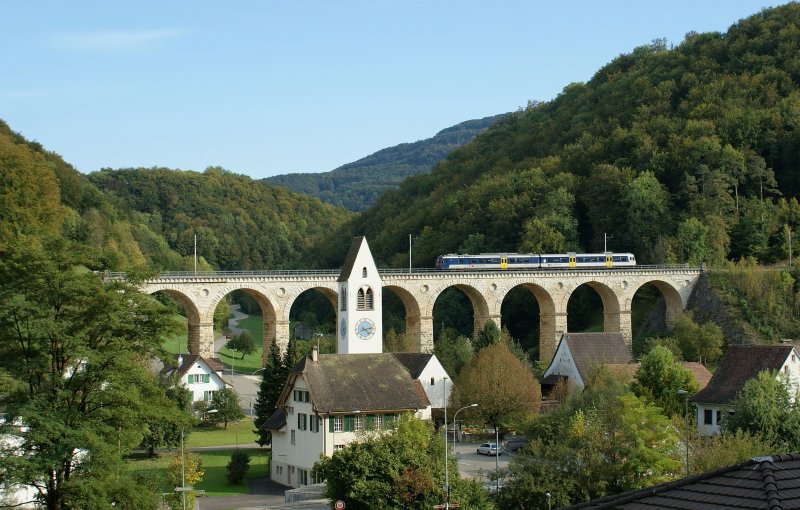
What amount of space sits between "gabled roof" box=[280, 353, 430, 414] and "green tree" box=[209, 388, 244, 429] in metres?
16.4

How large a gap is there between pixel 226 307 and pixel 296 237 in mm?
39969

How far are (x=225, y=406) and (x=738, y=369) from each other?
1131 inches

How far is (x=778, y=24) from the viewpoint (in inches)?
4929

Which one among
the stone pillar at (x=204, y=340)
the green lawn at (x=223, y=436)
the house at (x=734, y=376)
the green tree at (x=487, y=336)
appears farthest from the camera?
the green tree at (x=487, y=336)

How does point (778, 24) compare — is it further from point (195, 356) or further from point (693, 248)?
point (195, 356)

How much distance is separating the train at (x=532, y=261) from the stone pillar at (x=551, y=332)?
420 cm

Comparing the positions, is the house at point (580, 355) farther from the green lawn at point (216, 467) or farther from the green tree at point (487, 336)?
the green lawn at point (216, 467)

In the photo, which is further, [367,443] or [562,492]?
[367,443]

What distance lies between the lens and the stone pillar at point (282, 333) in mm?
77938

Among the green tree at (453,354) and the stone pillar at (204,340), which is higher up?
the stone pillar at (204,340)

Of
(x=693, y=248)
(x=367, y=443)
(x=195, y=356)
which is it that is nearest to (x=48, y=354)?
(x=367, y=443)

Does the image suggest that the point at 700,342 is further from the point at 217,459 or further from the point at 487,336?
the point at 217,459

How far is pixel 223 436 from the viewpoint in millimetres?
63750

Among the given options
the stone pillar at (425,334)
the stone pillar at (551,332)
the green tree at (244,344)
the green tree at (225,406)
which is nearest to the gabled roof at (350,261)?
the green tree at (225,406)
